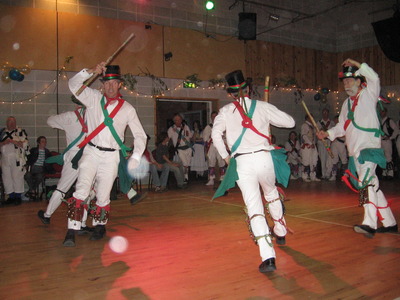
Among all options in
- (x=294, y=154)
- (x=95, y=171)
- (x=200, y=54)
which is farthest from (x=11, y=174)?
(x=294, y=154)

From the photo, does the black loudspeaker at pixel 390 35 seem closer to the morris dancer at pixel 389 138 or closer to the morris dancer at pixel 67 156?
the morris dancer at pixel 389 138

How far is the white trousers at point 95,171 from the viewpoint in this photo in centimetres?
404

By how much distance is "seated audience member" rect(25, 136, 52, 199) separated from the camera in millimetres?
7828

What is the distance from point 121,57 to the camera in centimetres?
978

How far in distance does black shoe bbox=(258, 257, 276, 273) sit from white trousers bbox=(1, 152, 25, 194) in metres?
6.00

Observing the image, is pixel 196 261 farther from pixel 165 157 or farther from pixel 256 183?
pixel 165 157

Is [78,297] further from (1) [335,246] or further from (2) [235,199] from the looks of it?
(2) [235,199]

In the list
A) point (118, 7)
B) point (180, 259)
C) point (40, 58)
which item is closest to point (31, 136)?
point (40, 58)

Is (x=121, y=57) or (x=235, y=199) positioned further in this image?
(x=121, y=57)

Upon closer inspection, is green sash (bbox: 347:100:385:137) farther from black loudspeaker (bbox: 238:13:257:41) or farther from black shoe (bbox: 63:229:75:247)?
black loudspeaker (bbox: 238:13:257:41)

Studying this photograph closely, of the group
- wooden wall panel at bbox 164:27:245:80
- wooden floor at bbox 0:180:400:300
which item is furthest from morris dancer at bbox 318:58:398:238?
wooden wall panel at bbox 164:27:245:80

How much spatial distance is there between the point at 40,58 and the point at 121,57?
1919 millimetres

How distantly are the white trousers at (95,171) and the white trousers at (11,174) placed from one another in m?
4.09

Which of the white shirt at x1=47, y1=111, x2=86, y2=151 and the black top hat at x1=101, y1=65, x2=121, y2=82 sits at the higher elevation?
the black top hat at x1=101, y1=65, x2=121, y2=82
